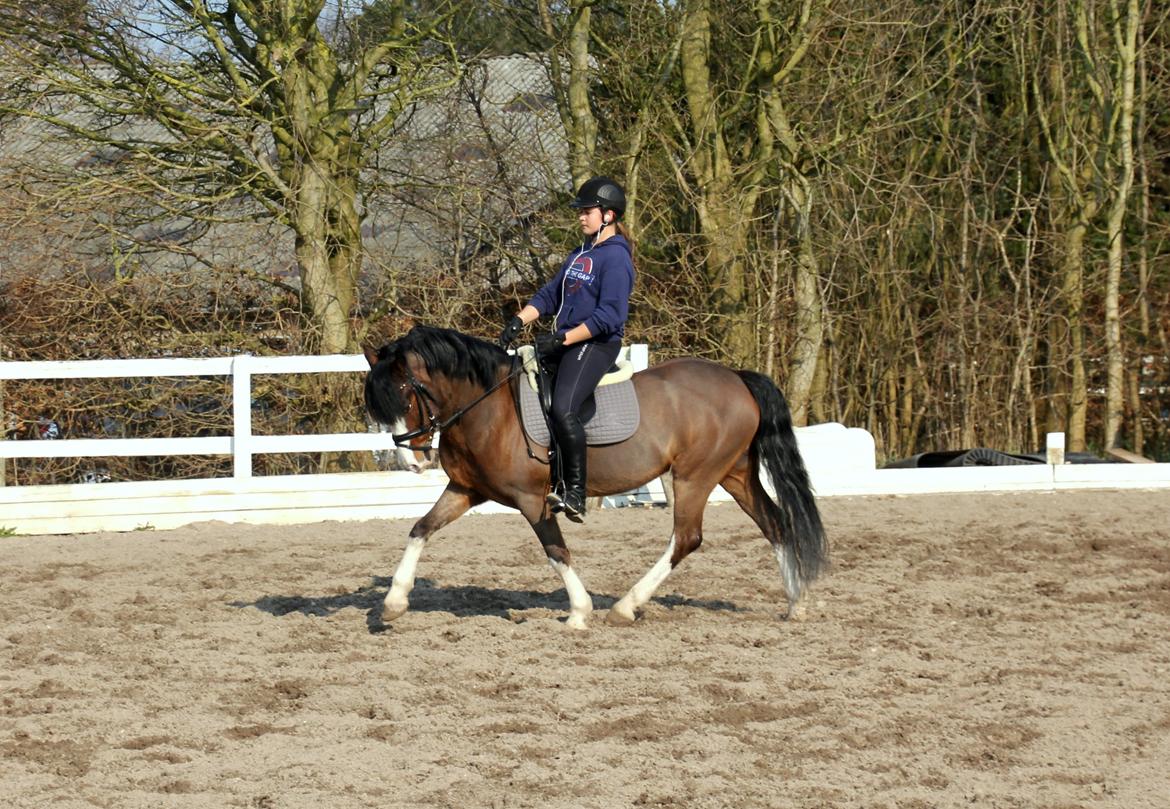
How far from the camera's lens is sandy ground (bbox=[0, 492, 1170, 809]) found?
4.39 metres

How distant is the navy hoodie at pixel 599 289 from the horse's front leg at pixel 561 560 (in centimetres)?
92

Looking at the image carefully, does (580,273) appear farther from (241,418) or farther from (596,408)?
(241,418)

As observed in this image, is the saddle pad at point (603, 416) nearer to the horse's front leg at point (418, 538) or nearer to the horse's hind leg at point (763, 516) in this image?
the horse's front leg at point (418, 538)

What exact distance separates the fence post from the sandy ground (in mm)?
1649

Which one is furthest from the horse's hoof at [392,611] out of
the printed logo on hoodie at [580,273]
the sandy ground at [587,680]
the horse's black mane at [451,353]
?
the printed logo on hoodie at [580,273]

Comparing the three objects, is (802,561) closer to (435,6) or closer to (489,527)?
(489,527)

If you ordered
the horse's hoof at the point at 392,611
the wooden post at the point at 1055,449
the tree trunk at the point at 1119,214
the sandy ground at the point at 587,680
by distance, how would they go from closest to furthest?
1. the sandy ground at the point at 587,680
2. the horse's hoof at the point at 392,611
3. the wooden post at the point at 1055,449
4. the tree trunk at the point at 1119,214

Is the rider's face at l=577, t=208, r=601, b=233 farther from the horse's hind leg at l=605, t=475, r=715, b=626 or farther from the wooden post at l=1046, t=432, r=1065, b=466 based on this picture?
the wooden post at l=1046, t=432, r=1065, b=466

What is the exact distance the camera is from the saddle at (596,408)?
269 inches

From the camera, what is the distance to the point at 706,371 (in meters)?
7.27

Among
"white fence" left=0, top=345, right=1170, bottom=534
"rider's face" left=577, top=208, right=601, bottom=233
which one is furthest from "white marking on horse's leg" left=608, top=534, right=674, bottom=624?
"white fence" left=0, top=345, right=1170, bottom=534

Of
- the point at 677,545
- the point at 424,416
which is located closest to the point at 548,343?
the point at 424,416

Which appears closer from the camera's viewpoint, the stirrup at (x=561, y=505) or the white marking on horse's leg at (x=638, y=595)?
the stirrup at (x=561, y=505)

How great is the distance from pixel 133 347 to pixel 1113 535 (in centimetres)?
919
